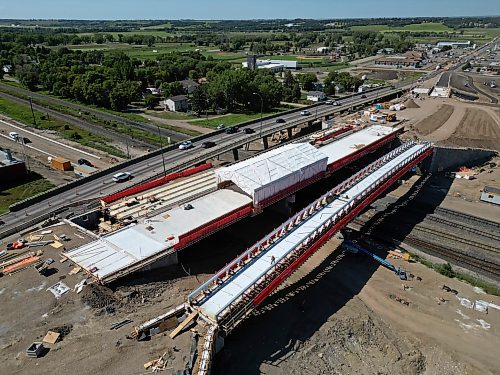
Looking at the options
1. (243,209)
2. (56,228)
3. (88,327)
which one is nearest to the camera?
(88,327)

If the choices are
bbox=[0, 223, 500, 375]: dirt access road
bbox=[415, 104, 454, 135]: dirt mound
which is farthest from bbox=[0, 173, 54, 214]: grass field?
bbox=[415, 104, 454, 135]: dirt mound

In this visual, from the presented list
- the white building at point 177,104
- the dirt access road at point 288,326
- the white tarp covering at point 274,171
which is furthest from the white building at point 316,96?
the dirt access road at point 288,326

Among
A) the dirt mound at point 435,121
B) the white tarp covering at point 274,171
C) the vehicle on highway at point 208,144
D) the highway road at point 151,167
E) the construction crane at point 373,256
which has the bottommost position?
the construction crane at point 373,256

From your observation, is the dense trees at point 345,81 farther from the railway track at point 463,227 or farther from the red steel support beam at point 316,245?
the railway track at point 463,227

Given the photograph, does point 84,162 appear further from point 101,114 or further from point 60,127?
point 101,114

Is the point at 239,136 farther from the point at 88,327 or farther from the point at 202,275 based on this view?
the point at 88,327

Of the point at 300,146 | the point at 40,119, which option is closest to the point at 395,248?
the point at 300,146
